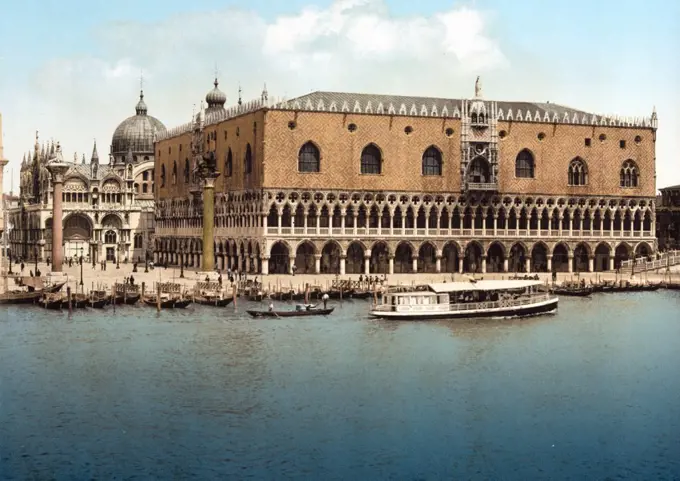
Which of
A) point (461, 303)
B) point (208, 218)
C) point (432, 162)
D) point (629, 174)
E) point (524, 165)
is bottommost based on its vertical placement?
point (461, 303)

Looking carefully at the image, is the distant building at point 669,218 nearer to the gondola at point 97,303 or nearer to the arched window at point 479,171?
the arched window at point 479,171

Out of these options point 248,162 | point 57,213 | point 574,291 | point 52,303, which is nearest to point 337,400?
point 52,303

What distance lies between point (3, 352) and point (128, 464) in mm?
20382

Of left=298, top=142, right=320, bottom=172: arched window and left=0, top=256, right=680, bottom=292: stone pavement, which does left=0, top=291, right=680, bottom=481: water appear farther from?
left=298, top=142, right=320, bottom=172: arched window

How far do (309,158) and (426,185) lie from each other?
33.8 feet

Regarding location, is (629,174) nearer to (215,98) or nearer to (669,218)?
(669,218)

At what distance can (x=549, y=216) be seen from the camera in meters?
95.4

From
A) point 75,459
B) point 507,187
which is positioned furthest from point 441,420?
point 507,187

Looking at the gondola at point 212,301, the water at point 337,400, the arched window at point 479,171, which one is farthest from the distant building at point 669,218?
the gondola at point 212,301

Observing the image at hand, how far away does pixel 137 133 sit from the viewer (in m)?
139

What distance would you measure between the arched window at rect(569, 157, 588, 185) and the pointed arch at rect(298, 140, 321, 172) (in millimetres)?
23599

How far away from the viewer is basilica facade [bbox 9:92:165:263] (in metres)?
122

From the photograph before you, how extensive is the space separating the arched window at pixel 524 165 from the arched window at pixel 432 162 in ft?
24.3

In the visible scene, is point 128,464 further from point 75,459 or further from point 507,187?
point 507,187
